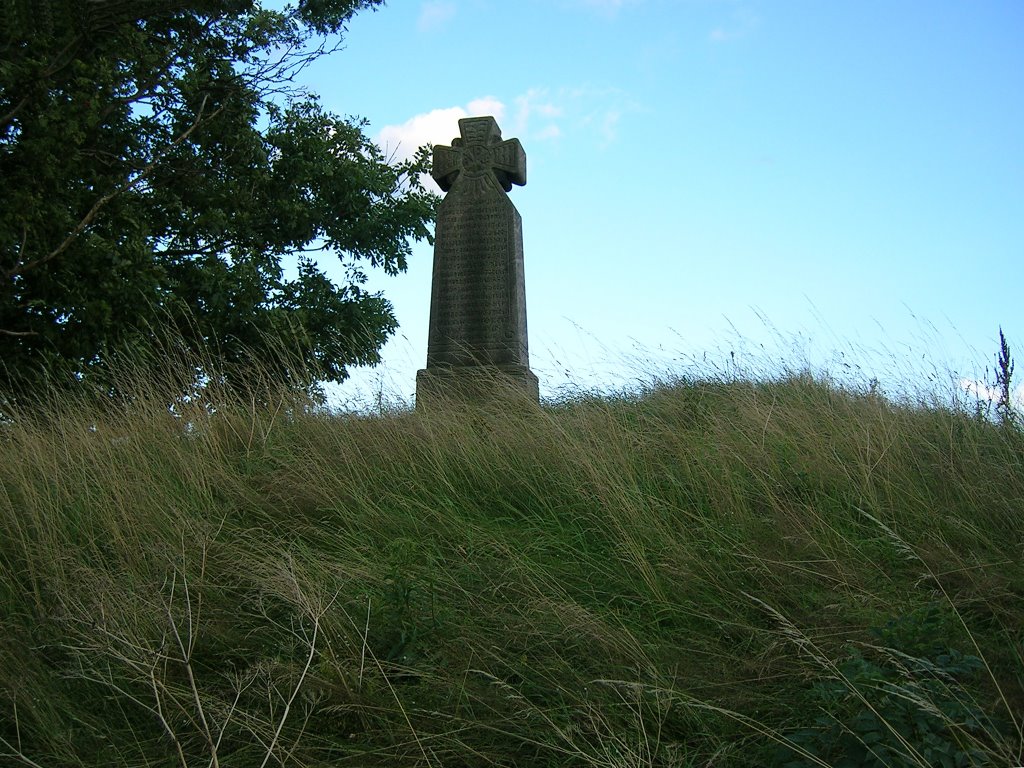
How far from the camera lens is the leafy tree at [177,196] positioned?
8.98 meters

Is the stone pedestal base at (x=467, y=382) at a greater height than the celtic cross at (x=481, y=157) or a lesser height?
lesser

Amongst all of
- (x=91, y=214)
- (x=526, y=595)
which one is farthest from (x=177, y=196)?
(x=526, y=595)

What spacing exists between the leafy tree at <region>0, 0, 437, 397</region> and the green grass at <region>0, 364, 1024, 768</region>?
8.07ft

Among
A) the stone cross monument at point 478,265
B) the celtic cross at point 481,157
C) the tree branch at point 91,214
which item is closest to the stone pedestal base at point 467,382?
the stone cross monument at point 478,265

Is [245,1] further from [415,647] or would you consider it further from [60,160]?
[415,647]

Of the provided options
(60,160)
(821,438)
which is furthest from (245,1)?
(821,438)

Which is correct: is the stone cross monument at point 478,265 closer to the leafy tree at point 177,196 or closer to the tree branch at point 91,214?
the leafy tree at point 177,196

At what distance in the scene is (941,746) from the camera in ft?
7.35

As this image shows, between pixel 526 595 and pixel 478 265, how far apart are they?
18.4 ft

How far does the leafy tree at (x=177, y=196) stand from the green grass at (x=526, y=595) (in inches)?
96.8

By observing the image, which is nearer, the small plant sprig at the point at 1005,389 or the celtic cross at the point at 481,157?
the small plant sprig at the point at 1005,389

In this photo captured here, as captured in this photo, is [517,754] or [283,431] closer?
[517,754]

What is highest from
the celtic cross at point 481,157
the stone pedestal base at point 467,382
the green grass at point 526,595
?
the celtic cross at point 481,157

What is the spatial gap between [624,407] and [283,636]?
3.82 m
